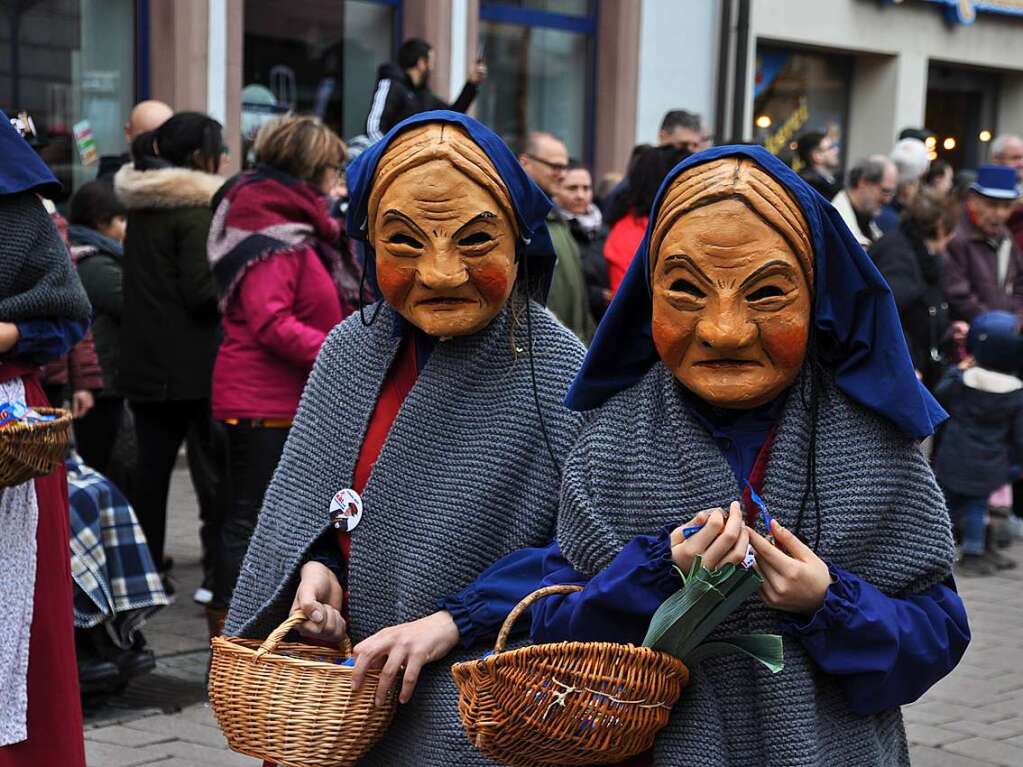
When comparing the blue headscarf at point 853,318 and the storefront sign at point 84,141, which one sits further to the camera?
the storefront sign at point 84,141

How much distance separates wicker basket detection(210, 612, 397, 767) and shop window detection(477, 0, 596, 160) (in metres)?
11.2

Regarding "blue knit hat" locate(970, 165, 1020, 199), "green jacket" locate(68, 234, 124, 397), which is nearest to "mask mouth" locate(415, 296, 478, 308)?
"green jacket" locate(68, 234, 124, 397)

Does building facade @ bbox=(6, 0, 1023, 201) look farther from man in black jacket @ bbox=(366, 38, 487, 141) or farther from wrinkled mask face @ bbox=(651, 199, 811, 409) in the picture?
wrinkled mask face @ bbox=(651, 199, 811, 409)

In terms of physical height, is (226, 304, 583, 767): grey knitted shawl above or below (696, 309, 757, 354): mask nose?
below

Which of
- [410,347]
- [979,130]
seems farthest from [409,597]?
[979,130]

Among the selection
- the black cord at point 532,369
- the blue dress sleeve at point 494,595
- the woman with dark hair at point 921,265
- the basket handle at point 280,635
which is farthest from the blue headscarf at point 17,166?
the woman with dark hair at point 921,265

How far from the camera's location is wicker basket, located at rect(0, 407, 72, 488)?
3670 mm

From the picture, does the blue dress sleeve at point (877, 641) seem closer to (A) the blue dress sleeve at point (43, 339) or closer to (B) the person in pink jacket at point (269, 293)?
(A) the blue dress sleeve at point (43, 339)

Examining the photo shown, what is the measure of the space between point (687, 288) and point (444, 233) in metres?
0.57

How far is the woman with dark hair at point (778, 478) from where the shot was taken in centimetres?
239

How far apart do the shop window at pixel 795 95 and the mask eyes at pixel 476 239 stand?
13097mm

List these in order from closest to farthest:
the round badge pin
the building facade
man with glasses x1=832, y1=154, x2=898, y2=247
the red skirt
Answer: the round badge pin → the red skirt → man with glasses x1=832, y1=154, x2=898, y2=247 → the building facade

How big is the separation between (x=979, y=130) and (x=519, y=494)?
17.0 metres

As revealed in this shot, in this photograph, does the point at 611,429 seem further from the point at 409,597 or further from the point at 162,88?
the point at 162,88
